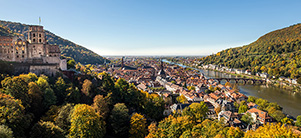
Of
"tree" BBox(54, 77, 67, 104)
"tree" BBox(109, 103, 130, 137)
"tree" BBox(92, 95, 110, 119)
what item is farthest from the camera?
"tree" BBox(54, 77, 67, 104)

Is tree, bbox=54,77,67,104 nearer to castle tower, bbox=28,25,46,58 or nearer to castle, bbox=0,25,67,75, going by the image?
castle, bbox=0,25,67,75

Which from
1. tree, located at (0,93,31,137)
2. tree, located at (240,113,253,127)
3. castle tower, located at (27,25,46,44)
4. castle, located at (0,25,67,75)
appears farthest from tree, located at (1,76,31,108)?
tree, located at (240,113,253,127)

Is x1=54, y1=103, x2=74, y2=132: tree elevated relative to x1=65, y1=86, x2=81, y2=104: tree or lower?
lower

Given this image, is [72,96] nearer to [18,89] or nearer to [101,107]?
[101,107]

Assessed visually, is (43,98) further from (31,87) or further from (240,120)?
(240,120)

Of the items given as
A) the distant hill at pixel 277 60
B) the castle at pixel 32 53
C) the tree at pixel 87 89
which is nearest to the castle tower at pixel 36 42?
the castle at pixel 32 53

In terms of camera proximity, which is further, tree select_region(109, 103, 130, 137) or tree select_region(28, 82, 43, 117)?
tree select_region(109, 103, 130, 137)
